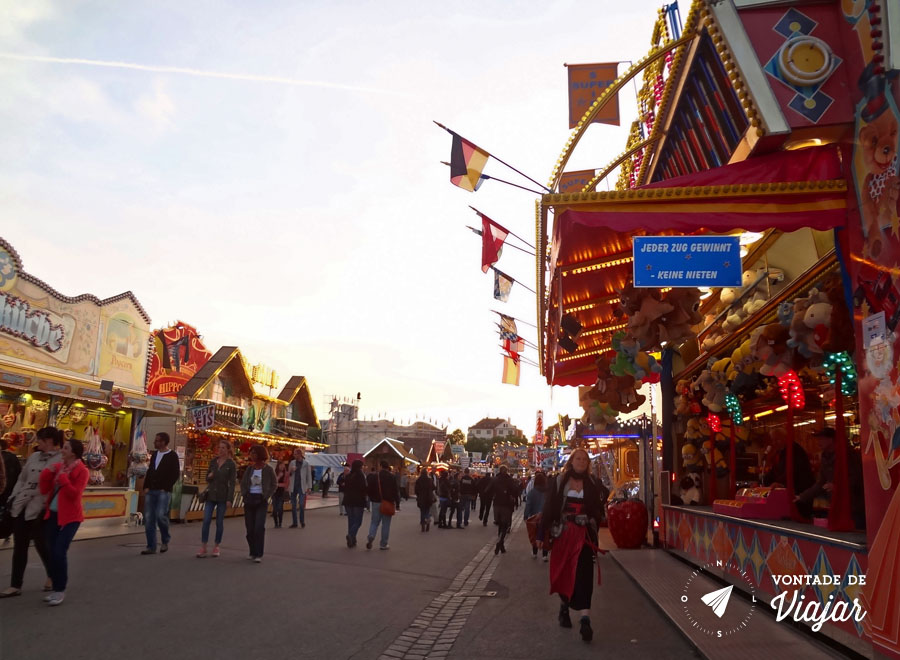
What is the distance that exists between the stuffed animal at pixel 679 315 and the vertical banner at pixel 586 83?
2.64m

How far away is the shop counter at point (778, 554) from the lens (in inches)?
221

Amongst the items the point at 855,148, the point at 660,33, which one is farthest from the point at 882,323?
the point at 660,33

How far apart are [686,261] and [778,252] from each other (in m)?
2.89

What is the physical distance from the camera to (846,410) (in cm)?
967

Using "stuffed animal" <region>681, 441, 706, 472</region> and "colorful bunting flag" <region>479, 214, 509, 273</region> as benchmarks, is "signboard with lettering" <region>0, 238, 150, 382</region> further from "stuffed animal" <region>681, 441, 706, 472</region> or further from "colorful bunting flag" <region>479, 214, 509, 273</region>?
"stuffed animal" <region>681, 441, 706, 472</region>

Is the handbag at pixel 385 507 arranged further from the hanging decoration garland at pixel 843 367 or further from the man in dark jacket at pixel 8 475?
the hanging decoration garland at pixel 843 367

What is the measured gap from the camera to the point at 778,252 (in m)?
8.43

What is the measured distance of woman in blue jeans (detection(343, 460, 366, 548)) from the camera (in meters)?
13.6

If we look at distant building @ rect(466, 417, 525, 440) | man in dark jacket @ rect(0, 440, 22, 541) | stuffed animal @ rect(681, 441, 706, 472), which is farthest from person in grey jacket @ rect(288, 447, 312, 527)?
distant building @ rect(466, 417, 525, 440)

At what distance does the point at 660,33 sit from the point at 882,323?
4881mm

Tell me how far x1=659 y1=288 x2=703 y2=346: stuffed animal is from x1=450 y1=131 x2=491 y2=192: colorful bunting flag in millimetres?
3139

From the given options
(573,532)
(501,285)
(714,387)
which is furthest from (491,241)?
(573,532)

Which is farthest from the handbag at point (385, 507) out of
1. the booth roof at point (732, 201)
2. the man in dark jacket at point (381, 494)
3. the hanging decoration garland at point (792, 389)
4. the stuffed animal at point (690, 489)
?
the booth roof at point (732, 201)

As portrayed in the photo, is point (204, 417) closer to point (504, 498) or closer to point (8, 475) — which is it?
point (504, 498)
